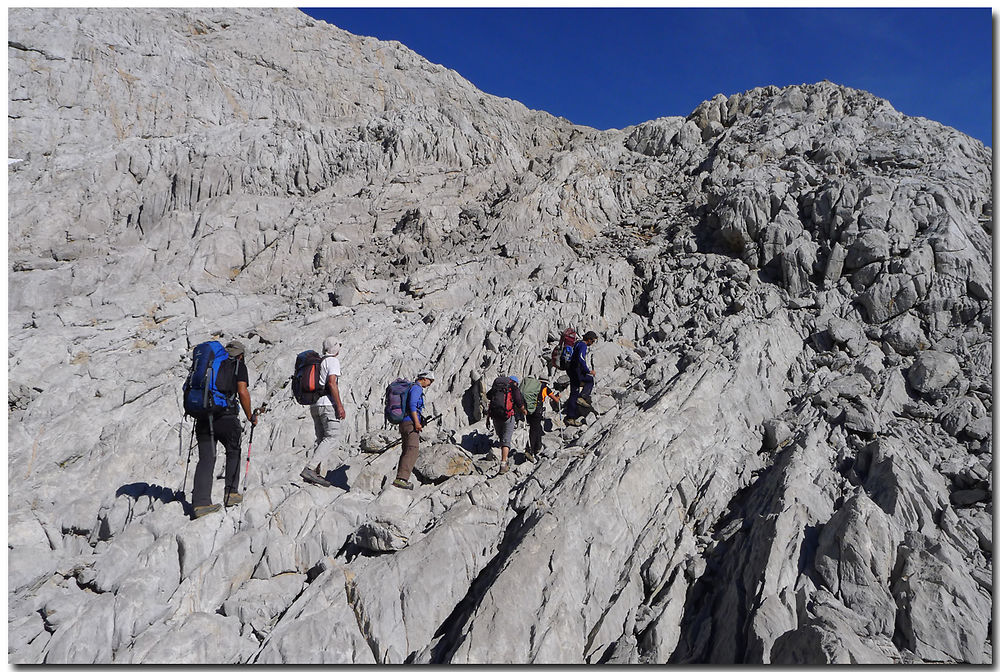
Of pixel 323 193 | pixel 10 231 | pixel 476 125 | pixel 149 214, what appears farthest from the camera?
pixel 476 125

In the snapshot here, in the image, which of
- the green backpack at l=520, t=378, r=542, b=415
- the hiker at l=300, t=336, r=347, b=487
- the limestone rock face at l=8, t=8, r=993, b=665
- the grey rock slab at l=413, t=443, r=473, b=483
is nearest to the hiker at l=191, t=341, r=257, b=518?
the limestone rock face at l=8, t=8, r=993, b=665

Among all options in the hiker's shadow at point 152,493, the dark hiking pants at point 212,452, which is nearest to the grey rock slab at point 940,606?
the dark hiking pants at point 212,452

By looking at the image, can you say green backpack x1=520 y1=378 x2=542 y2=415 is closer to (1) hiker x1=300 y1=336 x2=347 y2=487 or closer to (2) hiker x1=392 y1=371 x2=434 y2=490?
(2) hiker x1=392 y1=371 x2=434 y2=490

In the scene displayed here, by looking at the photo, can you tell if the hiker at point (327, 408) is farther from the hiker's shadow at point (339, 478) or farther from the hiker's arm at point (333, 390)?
the hiker's shadow at point (339, 478)

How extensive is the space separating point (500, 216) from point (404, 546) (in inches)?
562

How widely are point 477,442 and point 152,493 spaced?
650 centimetres

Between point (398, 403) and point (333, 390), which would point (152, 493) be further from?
point (398, 403)

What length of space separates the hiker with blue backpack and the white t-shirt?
1.17 m

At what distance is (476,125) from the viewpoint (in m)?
28.1

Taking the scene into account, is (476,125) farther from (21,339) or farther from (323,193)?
(21,339)

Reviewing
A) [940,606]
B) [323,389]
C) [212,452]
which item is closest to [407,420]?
[323,389]

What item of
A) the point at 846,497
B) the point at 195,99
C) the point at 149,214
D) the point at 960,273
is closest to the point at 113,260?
the point at 149,214

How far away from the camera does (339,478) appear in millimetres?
11469

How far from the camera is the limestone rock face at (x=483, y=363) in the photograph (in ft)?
27.0
